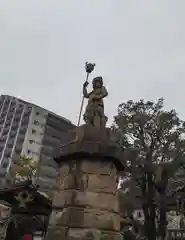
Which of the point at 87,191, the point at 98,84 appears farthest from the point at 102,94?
the point at 87,191

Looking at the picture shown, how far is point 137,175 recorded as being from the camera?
83.6 ft

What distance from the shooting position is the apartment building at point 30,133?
6481cm

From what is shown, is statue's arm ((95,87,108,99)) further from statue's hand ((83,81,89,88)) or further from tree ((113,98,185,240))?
tree ((113,98,185,240))

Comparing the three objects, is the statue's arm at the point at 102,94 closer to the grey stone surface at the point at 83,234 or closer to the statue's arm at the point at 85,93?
the statue's arm at the point at 85,93

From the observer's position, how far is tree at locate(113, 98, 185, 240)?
24.9 meters

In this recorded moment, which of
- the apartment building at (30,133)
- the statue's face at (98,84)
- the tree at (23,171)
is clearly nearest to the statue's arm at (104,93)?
the statue's face at (98,84)

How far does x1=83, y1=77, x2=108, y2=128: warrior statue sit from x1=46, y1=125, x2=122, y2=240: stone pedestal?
27cm

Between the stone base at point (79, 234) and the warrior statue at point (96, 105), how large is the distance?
2.10m

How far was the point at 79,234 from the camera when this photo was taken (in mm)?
5723

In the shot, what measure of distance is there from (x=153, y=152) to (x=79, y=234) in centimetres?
2113

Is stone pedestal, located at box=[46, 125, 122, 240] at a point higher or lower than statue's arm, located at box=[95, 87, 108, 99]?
lower

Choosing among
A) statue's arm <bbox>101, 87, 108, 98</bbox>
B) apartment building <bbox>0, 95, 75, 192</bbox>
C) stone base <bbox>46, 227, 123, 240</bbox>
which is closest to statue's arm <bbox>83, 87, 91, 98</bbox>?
statue's arm <bbox>101, 87, 108, 98</bbox>

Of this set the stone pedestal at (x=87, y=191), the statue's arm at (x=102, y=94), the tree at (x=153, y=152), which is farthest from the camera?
the tree at (x=153, y=152)

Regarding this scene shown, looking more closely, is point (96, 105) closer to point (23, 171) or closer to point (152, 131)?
point (152, 131)
